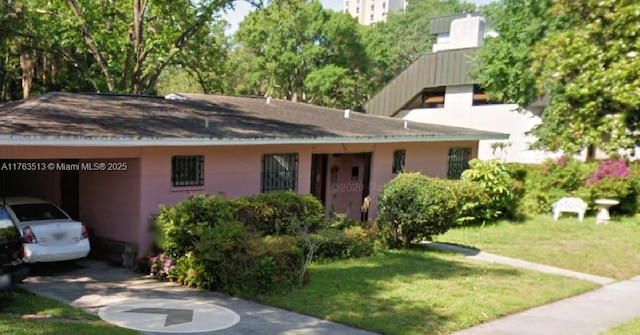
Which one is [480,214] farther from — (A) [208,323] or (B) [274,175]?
(A) [208,323]

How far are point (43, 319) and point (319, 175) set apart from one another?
31.6 feet

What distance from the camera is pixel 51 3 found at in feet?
71.9

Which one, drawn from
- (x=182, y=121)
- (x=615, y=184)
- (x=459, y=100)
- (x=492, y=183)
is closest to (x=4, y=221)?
(x=182, y=121)

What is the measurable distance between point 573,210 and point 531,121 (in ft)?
35.0

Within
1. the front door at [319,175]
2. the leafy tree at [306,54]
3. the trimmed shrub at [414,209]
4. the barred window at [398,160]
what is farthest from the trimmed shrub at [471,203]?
the leafy tree at [306,54]

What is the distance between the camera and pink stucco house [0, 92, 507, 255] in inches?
377

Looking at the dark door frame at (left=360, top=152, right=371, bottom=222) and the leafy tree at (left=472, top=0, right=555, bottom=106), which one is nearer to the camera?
the dark door frame at (left=360, top=152, right=371, bottom=222)

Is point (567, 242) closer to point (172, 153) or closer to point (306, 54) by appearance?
point (172, 153)

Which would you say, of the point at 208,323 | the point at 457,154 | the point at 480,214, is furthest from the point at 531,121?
the point at 208,323

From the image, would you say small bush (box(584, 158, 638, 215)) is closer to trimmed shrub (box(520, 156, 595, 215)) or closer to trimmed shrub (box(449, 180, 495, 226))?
trimmed shrub (box(520, 156, 595, 215))

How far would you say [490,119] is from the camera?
93.5 ft

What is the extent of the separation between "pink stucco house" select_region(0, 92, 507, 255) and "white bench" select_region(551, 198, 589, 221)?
4.16 metres

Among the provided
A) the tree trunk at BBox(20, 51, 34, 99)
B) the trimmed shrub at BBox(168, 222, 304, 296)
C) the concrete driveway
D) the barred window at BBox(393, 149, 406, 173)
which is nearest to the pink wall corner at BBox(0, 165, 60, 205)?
the concrete driveway

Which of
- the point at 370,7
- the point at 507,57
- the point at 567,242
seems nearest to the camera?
the point at 567,242
